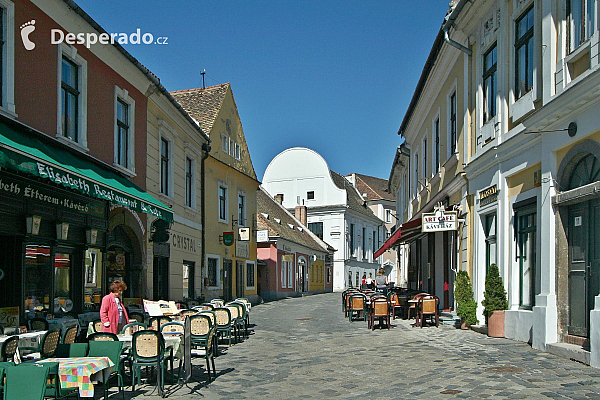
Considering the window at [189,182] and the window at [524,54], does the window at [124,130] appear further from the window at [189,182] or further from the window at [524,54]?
the window at [524,54]

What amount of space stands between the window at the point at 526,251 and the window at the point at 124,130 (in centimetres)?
948

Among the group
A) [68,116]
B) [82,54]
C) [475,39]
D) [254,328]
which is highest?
[475,39]

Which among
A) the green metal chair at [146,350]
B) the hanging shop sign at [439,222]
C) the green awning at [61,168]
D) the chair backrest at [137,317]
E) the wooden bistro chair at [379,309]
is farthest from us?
the hanging shop sign at [439,222]

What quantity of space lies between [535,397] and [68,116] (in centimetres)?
1032

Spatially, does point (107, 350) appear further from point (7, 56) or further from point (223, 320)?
point (7, 56)

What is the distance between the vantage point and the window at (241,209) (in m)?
28.7

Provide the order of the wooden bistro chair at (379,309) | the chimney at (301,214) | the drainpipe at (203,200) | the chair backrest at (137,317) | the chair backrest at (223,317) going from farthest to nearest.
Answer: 1. the chimney at (301,214)
2. the drainpipe at (203,200)
3. the wooden bistro chair at (379,309)
4. the chair backrest at (223,317)
5. the chair backrest at (137,317)

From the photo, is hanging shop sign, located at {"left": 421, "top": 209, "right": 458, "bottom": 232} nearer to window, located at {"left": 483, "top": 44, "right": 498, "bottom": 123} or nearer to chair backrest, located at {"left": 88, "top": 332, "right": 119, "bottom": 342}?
window, located at {"left": 483, "top": 44, "right": 498, "bottom": 123}

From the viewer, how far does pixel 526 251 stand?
40.7 feet

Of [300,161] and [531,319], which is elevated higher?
[300,161]

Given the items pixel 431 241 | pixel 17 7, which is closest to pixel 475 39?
pixel 431 241

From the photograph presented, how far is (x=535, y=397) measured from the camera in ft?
23.6

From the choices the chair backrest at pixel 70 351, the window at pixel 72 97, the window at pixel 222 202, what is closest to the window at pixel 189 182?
the window at pixel 222 202

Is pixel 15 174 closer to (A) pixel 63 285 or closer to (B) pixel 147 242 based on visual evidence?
(A) pixel 63 285
